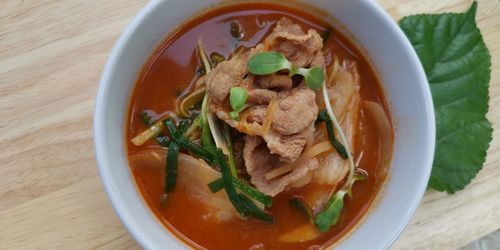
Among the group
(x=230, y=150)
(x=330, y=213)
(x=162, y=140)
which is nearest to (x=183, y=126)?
(x=162, y=140)

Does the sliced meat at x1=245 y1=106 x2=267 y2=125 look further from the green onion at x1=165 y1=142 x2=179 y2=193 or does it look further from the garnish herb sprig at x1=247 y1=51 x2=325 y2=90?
the green onion at x1=165 y1=142 x2=179 y2=193

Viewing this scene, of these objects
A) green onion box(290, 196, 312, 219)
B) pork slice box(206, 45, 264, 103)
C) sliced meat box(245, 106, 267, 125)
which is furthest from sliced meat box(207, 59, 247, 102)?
green onion box(290, 196, 312, 219)

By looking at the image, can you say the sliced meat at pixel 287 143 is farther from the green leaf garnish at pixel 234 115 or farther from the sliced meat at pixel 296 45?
the sliced meat at pixel 296 45

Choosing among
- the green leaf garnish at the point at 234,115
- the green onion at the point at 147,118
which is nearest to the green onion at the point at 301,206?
the green leaf garnish at the point at 234,115

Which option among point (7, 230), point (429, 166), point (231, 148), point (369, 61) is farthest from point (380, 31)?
point (7, 230)

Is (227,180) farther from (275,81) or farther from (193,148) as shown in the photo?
(275,81)

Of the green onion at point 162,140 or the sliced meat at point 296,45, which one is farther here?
the green onion at point 162,140
